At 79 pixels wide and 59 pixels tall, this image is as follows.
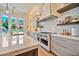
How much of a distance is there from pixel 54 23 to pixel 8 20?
3.29 ft

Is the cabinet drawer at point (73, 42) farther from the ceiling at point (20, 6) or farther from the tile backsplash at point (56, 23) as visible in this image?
the ceiling at point (20, 6)

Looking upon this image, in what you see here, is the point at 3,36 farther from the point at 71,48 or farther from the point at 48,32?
the point at 71,48

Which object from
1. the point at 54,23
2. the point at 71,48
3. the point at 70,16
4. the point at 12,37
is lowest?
the point at 71,48

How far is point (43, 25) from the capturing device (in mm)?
2375

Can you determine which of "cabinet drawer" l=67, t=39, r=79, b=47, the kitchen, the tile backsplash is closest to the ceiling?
the kitchen

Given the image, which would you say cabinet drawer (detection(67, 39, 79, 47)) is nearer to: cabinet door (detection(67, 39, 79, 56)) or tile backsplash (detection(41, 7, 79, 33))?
cabinet door (detection(67, 39, 79, 56))

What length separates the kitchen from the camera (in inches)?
75.9

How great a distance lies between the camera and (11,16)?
6.38ft

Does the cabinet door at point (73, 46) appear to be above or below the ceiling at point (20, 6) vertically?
below

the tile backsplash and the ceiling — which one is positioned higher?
the ceiling

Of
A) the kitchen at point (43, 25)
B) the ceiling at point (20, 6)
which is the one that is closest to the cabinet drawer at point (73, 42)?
the kitchen at point (43, 25)

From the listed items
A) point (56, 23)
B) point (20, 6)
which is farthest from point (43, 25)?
point (20, 6)

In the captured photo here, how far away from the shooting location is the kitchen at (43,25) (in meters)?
1.93

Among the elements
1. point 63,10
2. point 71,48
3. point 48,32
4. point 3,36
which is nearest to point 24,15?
point 3,36
